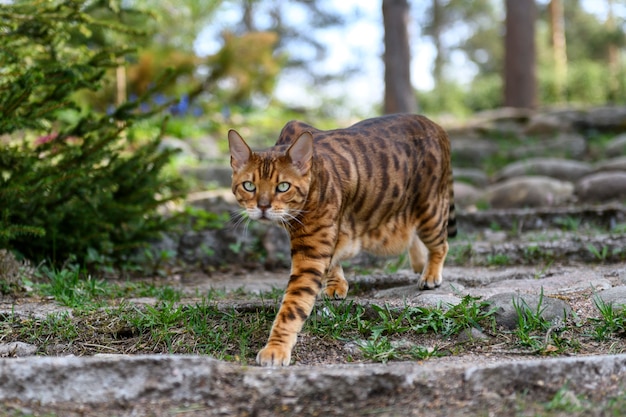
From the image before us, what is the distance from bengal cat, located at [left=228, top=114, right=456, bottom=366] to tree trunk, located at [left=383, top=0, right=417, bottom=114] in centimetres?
677

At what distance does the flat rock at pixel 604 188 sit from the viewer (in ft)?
23.9

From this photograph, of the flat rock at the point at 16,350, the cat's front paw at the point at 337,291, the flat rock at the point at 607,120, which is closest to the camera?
the flat rock at the point at 16,350

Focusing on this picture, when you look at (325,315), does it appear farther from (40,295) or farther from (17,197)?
(17,197)

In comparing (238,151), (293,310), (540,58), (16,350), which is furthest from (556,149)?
(540,58)

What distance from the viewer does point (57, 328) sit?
11.6 ft

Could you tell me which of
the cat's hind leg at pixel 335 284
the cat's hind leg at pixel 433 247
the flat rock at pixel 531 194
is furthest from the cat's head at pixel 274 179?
the flat rock at pixel 531 194

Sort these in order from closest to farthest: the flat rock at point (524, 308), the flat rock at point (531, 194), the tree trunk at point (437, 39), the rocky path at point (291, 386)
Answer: the rocky path at point (291, 386)
the flat rock at point (524, 308)
the flat rock at point (531, 194)
the tree trunk at point (437, 39)

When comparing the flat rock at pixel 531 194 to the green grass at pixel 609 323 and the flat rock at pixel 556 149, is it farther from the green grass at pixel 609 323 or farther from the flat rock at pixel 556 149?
the green grass at pixel 609 323

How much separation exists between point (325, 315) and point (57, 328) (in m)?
1.49

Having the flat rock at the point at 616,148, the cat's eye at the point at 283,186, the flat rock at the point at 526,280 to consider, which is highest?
the cat's eye at the point at 283,186

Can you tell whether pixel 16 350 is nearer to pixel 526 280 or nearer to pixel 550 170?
pixel 526 280

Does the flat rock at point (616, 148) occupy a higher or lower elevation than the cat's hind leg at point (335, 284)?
higher

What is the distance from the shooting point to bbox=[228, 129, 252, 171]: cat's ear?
3602 millimetres

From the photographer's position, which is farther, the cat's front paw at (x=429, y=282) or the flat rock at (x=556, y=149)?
the flat rock at (x=556, y=149)
